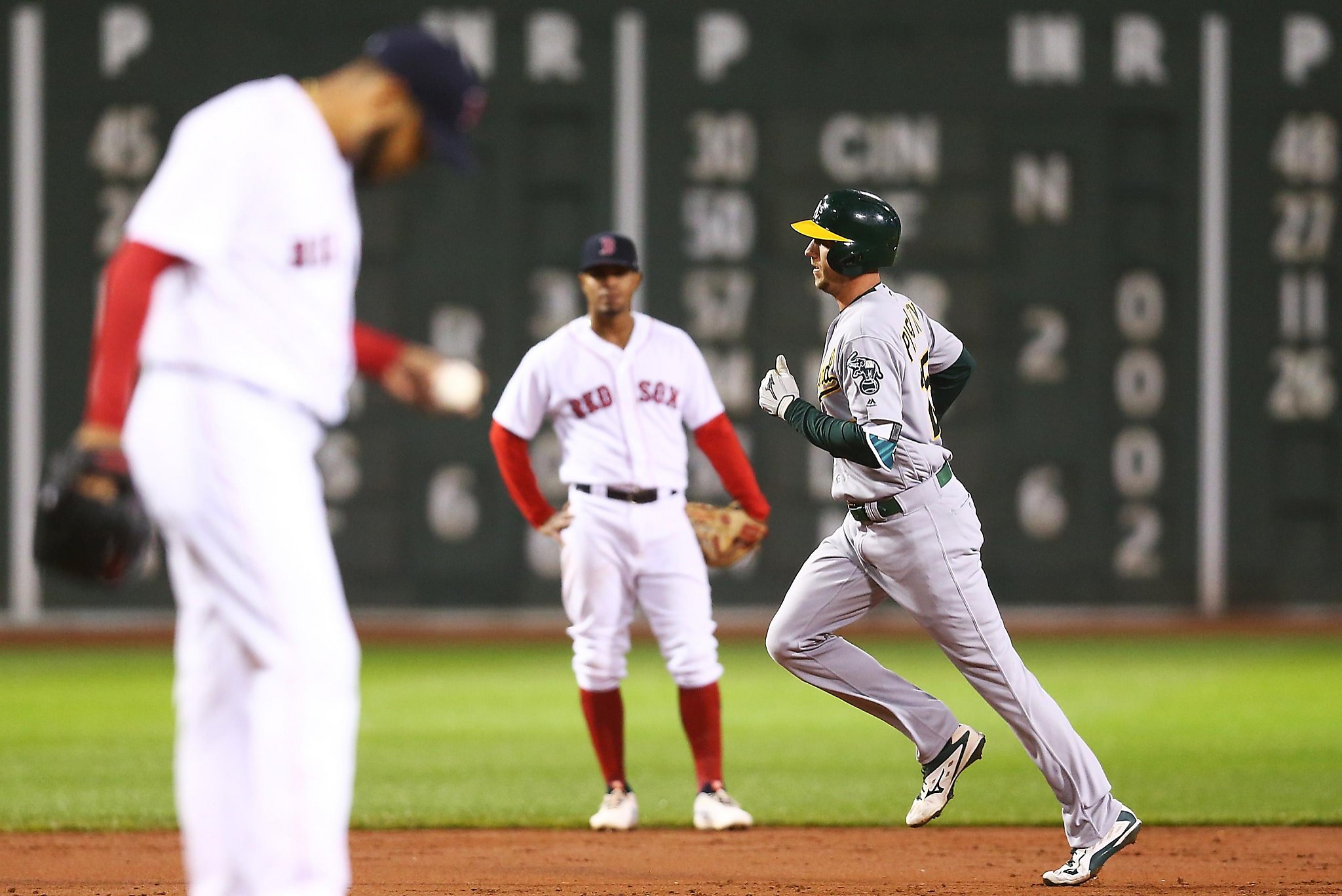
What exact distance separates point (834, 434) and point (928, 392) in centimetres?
36

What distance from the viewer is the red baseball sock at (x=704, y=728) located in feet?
18.7

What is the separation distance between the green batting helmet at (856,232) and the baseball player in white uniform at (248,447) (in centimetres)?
199

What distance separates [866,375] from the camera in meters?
4.37

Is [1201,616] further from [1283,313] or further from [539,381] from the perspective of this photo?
[539,381]

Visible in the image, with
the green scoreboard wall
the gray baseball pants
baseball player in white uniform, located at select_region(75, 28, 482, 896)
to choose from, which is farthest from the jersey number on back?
the green scoreboard wall

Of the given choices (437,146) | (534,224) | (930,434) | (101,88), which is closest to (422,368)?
(437,146)

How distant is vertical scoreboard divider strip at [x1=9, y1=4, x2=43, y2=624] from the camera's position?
12.4m

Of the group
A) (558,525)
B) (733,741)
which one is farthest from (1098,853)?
(733,741)

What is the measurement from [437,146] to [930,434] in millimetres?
2014

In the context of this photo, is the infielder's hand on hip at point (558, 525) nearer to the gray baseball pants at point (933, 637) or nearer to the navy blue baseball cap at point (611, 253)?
the navy blue baseball cap at point (611, 253)

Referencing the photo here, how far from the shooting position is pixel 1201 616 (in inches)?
503

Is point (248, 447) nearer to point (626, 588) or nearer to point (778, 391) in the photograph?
point (778, 391)

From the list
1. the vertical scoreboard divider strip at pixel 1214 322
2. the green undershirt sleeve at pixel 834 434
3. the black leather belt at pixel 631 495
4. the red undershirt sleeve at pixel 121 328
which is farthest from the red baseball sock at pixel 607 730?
the vertical scoreboard divider strip at pixel 1214 322

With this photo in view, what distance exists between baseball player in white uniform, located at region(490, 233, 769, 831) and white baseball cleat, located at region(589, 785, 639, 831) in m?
0.02
